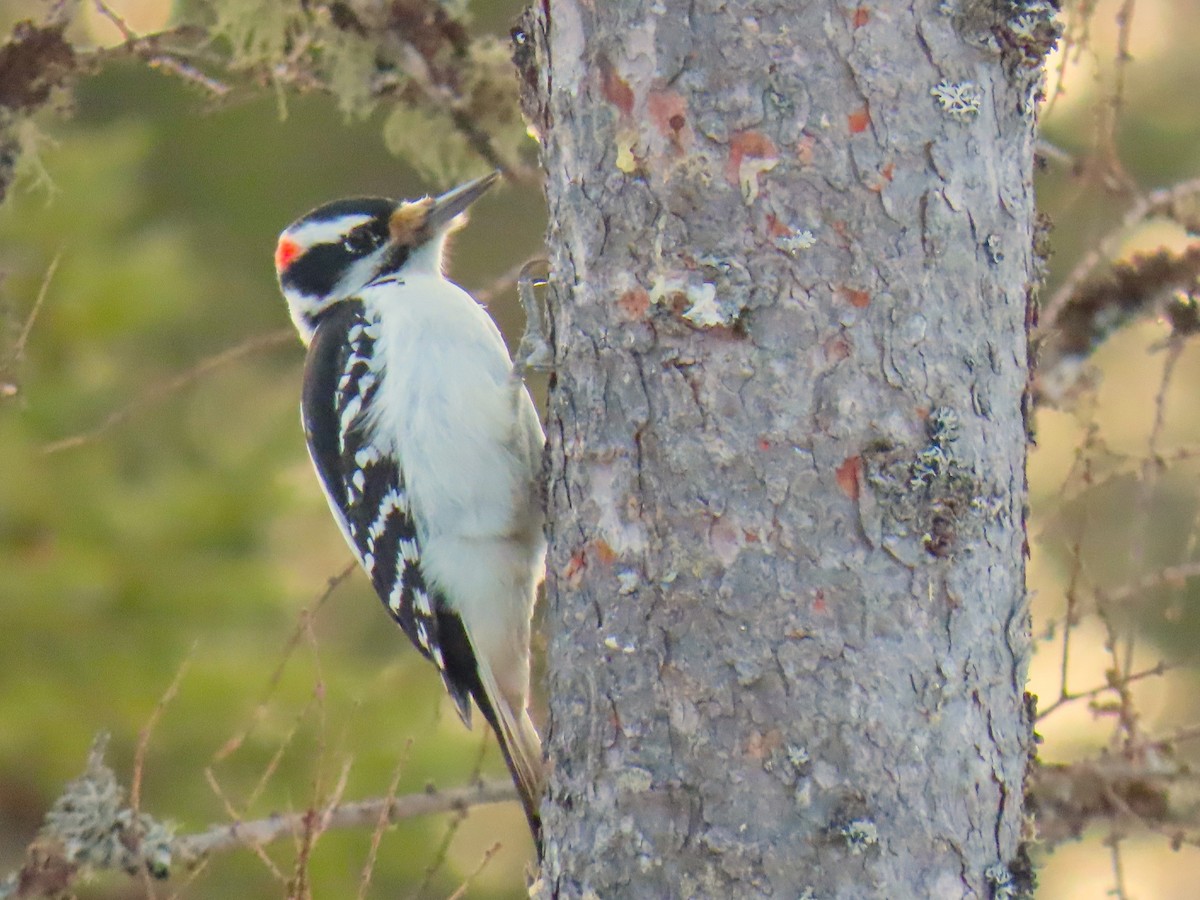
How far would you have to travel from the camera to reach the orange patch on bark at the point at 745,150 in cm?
257

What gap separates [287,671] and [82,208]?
1968 mm

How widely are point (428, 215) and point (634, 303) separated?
1.85 metres

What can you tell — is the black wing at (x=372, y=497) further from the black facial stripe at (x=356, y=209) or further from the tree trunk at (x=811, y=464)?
the tree trunk at (x=811, y=464)

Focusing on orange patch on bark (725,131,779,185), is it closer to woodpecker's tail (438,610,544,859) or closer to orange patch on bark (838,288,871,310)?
orange patch on bark (838,288,871,310)

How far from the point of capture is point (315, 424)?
4309 mm

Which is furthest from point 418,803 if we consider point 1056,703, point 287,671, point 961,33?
point 287,671

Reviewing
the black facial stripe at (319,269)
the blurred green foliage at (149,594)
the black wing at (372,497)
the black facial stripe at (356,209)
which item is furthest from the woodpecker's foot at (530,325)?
the blurred green foliage at (149,594)

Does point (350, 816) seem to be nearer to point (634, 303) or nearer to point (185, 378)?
point (185, 378)

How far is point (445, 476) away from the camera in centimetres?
391

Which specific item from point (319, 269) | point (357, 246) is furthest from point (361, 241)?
point (319, 269)

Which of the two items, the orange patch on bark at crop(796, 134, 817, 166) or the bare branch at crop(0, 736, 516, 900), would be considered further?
the bare branch at crop(0, 736, 516, 900)

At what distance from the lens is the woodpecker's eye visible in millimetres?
4539

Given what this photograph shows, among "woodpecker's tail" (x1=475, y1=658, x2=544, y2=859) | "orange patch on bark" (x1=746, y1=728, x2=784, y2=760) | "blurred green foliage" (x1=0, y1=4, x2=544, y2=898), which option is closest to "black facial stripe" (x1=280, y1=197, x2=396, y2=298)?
"woodpecker's tail" (x1=475, y1=658, x2=544, y2=859)

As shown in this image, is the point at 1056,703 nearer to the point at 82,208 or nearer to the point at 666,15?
the point at 666,15
